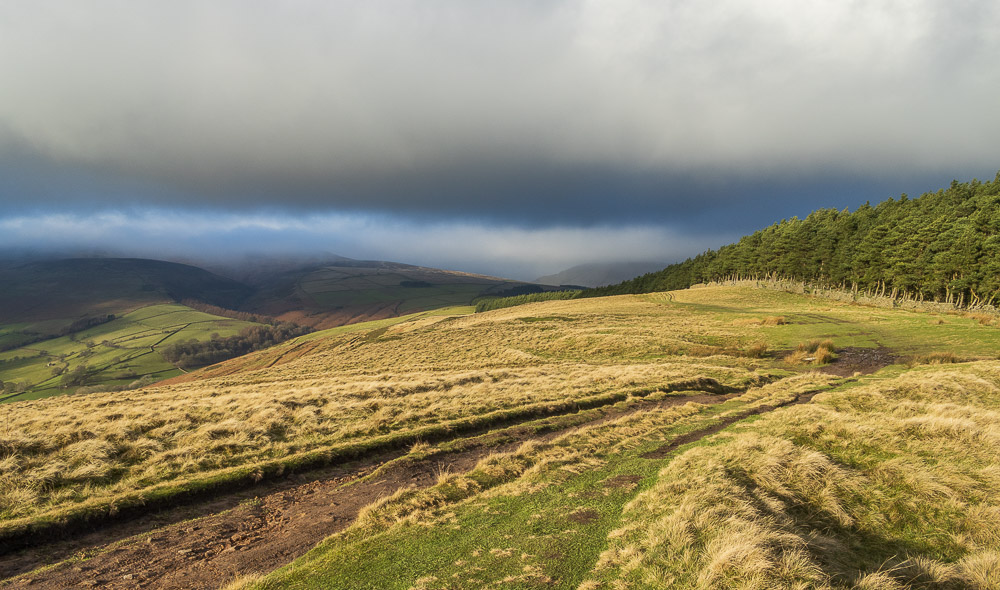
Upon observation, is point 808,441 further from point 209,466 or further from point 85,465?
point 85,465

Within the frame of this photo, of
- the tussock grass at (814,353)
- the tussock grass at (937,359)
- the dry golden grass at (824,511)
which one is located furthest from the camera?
the tussock grass at (814,353)

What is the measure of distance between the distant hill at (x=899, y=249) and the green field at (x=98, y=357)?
168754 millimetres

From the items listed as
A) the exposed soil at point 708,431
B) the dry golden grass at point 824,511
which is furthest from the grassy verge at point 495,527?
the dry golden grass at point 824,511

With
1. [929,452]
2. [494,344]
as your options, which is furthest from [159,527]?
[494,344]

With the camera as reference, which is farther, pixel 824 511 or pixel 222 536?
pixel 222 536

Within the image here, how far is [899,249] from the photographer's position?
Answer: 187 feet

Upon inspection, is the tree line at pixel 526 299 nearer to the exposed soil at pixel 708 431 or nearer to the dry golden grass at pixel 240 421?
the dry golden grass at pixel 240 421

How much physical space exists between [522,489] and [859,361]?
3433 cm

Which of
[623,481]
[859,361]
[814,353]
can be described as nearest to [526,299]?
[814,353]

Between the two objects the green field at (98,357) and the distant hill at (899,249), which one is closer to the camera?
the distant hill at (899,249)

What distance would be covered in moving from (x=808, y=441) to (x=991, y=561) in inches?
240

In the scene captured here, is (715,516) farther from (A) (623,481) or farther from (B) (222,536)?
(B) (222,536)

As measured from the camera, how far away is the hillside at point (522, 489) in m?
6.92

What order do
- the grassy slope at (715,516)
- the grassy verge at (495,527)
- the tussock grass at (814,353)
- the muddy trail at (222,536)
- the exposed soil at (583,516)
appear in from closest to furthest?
1. the grassy slope at (715,516)
2. the grassy verge at (495,527)
3. the muddy trail at (222,536)
4. the exposed soil at (583,516)
5. the tussock grass at (814,353)
